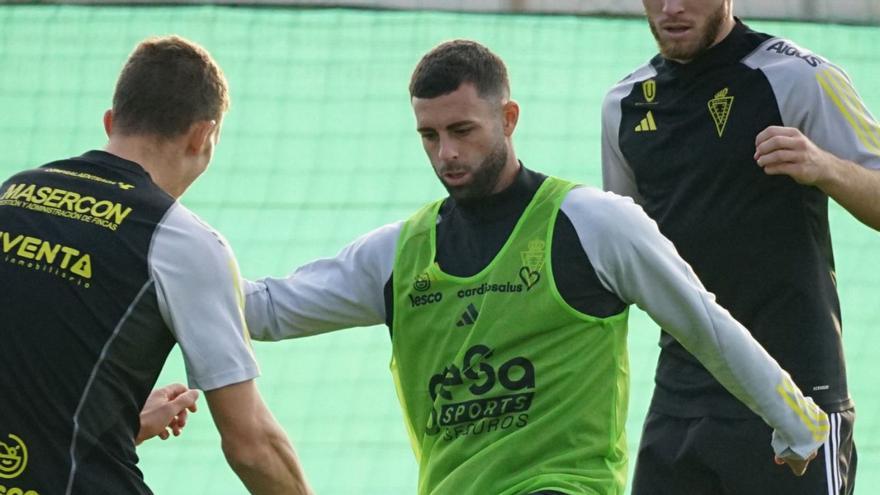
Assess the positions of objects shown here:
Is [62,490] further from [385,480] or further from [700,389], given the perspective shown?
[385,480]

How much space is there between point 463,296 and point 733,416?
109 centimetres

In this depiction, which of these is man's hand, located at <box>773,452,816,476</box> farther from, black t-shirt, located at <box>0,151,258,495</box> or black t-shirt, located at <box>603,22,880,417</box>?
black t-shirt, located at <box>0,151,258,495</box>

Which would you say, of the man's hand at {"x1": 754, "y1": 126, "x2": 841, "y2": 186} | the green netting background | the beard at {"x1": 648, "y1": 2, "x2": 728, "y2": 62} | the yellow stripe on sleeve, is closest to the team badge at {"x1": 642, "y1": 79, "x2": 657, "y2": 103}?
the beard at {"x1": 648, "y1": 2, "x2": 728, "y2": 62}

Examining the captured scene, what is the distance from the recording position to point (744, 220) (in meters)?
5.17

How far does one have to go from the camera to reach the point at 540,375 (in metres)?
4.47

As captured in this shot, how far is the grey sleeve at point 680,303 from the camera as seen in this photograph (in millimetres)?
4465

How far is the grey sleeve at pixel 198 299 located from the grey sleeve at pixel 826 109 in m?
1.92

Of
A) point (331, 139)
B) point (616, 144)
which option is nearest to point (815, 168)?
point (616, 144)

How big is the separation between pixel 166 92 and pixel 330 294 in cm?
86

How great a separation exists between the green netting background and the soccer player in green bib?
3.50 m

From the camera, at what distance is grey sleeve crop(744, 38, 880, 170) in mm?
5035

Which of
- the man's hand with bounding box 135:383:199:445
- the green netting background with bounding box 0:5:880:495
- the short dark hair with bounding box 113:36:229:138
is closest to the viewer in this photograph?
the short dark hair with bounding box 113:36:229:138

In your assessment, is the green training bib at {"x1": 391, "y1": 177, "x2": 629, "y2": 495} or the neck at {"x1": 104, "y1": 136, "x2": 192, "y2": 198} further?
the green training bib at {"x1": 391, "y1": 177, "x2": 629, "y2": 495}

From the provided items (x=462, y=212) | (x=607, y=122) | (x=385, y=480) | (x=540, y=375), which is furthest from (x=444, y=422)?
(x=385, y=480)
